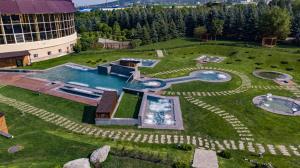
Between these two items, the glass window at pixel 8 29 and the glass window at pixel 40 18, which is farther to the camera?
the glass window at pixel 40 18

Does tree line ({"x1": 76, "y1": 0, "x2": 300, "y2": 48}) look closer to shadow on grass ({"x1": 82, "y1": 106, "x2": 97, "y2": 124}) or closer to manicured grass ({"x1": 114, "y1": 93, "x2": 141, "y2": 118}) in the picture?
manicured grass ({"x1": 114, "y1": 93, "x2": 141, "y2": 118})

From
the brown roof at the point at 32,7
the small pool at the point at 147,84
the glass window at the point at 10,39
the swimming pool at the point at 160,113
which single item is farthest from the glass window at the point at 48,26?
the swimming pool at the point at 160,113

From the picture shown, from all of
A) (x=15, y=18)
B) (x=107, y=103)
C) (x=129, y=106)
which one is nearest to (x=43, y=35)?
(x=15, y=18)

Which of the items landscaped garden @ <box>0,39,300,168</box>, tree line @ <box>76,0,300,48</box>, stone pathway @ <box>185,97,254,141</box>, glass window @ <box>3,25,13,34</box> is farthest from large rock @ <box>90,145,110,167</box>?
tree line @ <box>76,0,300,48</box>

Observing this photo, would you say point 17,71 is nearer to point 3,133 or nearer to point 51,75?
point 51,75

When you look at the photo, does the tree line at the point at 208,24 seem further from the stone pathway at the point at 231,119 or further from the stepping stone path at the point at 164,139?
the stepping stone path at the point at 164,139

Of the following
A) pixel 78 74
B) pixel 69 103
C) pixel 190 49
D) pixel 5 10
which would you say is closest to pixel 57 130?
pixel 69 103
